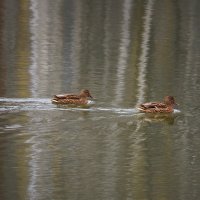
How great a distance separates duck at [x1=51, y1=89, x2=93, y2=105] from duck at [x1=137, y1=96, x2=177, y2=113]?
3.70 ft

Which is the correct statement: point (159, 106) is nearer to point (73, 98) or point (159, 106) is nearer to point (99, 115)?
point (99, 115)

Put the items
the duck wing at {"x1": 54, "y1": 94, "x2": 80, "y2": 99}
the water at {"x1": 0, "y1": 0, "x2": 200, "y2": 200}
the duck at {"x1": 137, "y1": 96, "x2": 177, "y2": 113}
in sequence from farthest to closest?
the duck wing at {"x1": 54, "y1": 94, "x2": 80, "y2": 99}, the duck at {"x1": 137, "y1": 96, "x2": 177, "y2": 113}, the water at {"x1": 0, "y1": 0, "x2": 200, "y2": 200}

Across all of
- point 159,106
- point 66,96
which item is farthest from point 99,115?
point 159,106

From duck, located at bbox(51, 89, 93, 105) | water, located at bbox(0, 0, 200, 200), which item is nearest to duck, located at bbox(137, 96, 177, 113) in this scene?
water, located at bbox(0, 0, 200, 200)

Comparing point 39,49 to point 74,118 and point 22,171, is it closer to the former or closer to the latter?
point 74,118

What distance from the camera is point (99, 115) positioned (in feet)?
52.0

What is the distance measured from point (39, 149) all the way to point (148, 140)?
182 centimetres

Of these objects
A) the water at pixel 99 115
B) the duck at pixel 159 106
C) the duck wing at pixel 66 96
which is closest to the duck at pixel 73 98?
the duck wing at pixel 66 96

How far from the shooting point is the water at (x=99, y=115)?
40.0 feet

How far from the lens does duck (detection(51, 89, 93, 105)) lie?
53.7 feet

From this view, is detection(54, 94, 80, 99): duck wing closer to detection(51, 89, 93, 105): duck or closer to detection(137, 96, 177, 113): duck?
detection(51, 89, 93, 105): duck

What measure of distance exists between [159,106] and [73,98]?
5.09 feet

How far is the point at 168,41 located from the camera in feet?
88.5

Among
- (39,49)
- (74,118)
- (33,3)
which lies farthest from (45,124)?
(33,3)
